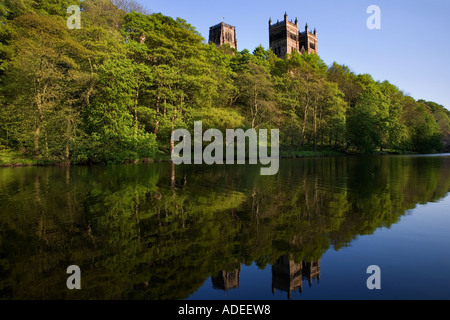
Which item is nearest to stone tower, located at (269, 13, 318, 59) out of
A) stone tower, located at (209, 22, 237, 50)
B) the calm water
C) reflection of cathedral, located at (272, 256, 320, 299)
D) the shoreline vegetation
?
stone tower, located at (209, 22, 237, 50)

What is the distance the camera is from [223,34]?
417 ft

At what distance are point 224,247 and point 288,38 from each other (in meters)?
131

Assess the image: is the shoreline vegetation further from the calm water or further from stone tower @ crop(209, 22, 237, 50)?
stone tower @ crop(209, 22, 237, 50)

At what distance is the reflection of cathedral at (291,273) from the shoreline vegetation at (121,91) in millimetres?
26529

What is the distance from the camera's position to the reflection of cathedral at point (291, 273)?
3.99m

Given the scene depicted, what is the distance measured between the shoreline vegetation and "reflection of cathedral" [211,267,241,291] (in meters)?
26.5

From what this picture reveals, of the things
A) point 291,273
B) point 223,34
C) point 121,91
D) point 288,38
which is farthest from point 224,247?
point 223,34

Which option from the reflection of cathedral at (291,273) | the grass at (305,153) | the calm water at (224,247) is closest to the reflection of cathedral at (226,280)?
the calm water at (224,247)

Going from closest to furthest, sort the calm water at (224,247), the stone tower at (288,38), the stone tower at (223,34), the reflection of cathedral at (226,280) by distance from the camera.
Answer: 1. the calm water at (224,247)
2. the reflection of cathedral at (226,280)
3. the stone tower at (288,38)
4. the stone tower at (223,34)

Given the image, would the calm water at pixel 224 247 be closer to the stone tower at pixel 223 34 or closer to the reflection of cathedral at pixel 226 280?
the reflection of cathedral at pixel 226 280

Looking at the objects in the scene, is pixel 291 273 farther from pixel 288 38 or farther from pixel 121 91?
pixel 288 38

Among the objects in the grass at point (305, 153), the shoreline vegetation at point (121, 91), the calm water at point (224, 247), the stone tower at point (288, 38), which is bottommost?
the calm water at point (224, 247)

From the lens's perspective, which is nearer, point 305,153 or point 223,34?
point 305,153
